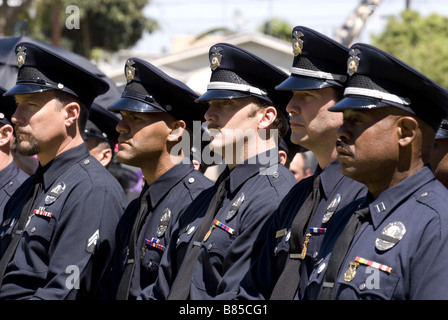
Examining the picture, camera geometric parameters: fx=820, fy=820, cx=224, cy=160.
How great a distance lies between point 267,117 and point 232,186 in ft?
1.60

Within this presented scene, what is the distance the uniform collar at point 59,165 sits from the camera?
540 cm

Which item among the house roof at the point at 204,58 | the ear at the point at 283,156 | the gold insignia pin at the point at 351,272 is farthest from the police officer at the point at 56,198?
the house roof at the point at 204,58

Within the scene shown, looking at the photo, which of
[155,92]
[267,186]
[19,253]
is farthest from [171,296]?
[155,92]

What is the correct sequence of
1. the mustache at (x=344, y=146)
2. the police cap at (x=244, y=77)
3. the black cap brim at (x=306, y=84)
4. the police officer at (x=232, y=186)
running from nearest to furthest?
the mustache at (x=344, y=146), the black cap brim at (x=306, y=84), the police officer at (x=232, y=186), the police cap at (x=244, y=77)

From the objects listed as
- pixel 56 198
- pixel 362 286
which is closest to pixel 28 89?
pixel 56 198

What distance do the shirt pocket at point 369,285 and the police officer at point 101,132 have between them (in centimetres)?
355

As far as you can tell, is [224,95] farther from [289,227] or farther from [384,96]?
[384,96]

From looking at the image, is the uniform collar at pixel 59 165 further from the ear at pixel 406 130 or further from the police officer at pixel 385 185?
the ear at pixel 406 130

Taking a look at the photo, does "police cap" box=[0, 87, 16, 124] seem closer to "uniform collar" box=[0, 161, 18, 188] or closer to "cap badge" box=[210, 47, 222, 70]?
"uniform collar" box=[0, 161, 18, 188]

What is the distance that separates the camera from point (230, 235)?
176 inches

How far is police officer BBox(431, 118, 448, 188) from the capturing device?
200 inches

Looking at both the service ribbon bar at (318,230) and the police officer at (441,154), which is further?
the police officer at (441,154)

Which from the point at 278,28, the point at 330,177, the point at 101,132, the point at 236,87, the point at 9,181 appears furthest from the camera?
the point at 278,28

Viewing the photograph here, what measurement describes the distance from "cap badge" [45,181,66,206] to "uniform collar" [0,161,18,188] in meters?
1.26
